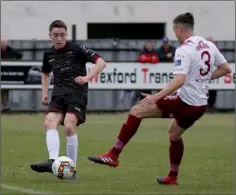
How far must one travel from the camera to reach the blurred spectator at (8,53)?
24172 millimetres

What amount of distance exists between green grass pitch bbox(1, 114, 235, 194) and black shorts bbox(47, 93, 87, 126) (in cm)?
81

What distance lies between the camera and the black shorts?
10758 mm

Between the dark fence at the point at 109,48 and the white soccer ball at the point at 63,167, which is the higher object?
the dark fence at the point at 109,48

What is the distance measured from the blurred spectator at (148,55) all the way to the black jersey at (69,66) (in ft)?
44.0

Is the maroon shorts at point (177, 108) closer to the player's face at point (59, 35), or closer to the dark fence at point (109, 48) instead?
the player's face at point (59, 35)

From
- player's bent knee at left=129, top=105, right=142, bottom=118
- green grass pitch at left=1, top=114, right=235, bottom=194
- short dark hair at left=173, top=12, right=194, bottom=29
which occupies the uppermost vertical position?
short dark hair at left=173, top=12, right=194, bottom=29

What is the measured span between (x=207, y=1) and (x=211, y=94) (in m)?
9.29

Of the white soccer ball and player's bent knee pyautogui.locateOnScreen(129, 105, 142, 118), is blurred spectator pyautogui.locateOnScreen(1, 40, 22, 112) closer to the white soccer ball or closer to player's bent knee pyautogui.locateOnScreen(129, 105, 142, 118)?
the white soccer ball

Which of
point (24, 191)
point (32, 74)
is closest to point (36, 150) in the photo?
point (24, 191)

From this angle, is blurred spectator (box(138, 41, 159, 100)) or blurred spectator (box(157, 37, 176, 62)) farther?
blurred spectator (box(157, 37, 176, 62))

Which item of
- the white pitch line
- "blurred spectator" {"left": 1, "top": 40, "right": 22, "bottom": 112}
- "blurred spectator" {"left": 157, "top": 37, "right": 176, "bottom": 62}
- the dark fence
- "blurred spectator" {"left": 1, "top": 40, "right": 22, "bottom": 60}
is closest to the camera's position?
the white pitch line

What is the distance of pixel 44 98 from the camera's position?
11.2 metres

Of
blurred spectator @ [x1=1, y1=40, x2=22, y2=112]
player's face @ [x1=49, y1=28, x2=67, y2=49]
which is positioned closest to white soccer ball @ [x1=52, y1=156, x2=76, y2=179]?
player's face @ [x1=49, y1=28, x2=67, y2=49]

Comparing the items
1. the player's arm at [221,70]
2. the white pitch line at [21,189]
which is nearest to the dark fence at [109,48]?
the player's arm at [221,70]
